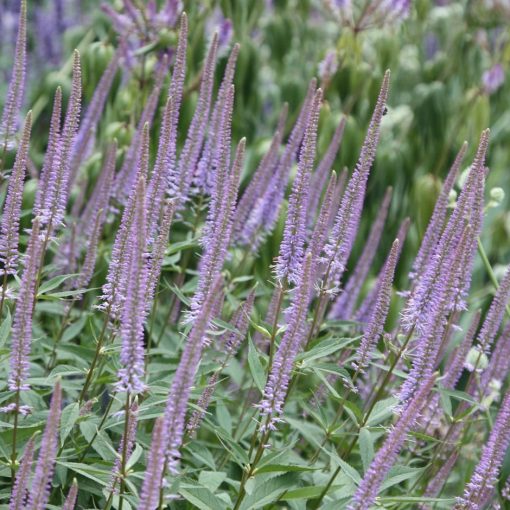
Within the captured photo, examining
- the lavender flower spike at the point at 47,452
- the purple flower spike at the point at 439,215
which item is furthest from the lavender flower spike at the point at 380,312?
the lavender flower spike at the point at 47,452

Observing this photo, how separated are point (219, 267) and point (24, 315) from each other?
53 centimetres

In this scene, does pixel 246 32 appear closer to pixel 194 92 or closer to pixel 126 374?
pixel 194 92

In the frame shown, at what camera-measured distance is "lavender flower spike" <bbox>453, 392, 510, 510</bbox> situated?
6.59 feet

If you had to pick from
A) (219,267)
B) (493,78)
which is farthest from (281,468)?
(493,78)

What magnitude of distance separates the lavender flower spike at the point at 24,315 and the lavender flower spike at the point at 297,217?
62 centimetres

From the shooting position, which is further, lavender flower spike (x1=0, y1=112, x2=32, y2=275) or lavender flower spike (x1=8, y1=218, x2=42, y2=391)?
lavender flower spike (x1=0, y1=112, x2=32, y2=275)

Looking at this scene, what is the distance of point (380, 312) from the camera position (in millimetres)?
2129

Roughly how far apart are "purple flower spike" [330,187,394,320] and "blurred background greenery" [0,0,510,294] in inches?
12.0

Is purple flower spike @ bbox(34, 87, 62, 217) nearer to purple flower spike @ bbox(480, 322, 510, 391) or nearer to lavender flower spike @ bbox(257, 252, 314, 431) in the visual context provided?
lavender flower spike @ bbox(257, 252, 314, 431)

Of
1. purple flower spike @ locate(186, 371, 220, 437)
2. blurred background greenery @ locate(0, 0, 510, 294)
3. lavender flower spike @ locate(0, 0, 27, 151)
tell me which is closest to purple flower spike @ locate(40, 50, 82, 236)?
lavender flower spike @ locate(0, 0, 27, 151)

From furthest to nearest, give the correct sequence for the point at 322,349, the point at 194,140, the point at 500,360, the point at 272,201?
1. the point at 272,201
2. the point at 500,360
3. the point at 194,140
4. the point at 322,349

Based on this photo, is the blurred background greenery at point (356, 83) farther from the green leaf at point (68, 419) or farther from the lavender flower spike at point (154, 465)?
the lavender flower spike at point (154, 465)

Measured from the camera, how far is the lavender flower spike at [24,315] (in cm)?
167

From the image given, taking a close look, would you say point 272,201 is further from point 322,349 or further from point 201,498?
point 201,498
